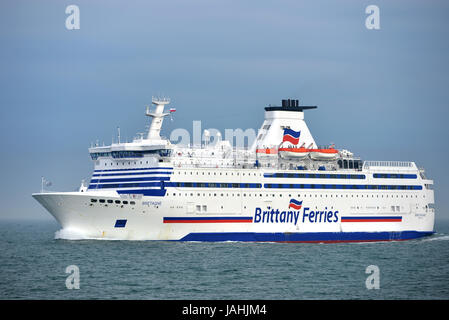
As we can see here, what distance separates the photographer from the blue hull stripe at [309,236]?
153ft

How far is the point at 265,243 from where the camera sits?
48000mm

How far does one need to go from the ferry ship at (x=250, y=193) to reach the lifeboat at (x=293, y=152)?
0.07 metres

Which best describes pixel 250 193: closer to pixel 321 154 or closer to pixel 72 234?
pixel 321 154

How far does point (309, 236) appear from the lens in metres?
50.0

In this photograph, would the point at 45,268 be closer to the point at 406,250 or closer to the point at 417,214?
the point at 406,250

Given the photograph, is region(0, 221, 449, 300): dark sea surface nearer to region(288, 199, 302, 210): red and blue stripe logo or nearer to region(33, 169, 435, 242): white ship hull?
region(33, 169, 435, 242): white ship hull

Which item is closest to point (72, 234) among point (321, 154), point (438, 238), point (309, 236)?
point (309, 236)

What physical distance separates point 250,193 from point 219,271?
41.0 feet

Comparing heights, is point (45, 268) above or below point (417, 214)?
below

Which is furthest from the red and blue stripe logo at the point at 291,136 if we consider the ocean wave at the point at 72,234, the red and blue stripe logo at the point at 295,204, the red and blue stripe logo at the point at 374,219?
the ocean wave at the point at 72,234
